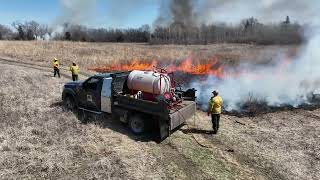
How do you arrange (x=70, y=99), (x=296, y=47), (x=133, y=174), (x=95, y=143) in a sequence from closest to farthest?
(x=133, y=174) → (x=95, y=143) → (x=70, y=99) → (x=296, y=47)

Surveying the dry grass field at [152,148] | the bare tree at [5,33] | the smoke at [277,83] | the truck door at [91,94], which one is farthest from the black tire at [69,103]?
the bare tree at [5,33]

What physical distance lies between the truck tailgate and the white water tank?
37.4 inches

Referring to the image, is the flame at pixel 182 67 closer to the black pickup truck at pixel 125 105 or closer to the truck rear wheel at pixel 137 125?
the black pickup truck at pixel 125 105

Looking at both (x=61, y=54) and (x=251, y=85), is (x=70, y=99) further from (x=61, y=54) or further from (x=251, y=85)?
(x=61, y=54)

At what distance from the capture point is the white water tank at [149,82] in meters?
14.4

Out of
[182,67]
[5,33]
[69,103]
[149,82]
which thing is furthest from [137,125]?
[5,33]

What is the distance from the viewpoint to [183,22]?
1161 inches

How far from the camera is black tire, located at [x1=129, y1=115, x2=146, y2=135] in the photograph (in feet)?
47.3

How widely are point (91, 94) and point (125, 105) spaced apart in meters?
2.15

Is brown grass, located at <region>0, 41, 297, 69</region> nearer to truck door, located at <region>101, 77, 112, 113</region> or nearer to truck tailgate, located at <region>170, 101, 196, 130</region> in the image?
truck tailgate, located at <region>170, 101, 196, 130</region>

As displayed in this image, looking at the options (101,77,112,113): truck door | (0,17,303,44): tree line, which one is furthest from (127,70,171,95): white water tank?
(0,17,303,44): tree line

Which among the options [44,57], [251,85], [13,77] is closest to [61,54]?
[44,57]

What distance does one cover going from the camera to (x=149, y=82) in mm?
14547

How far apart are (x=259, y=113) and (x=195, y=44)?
1716 inches
